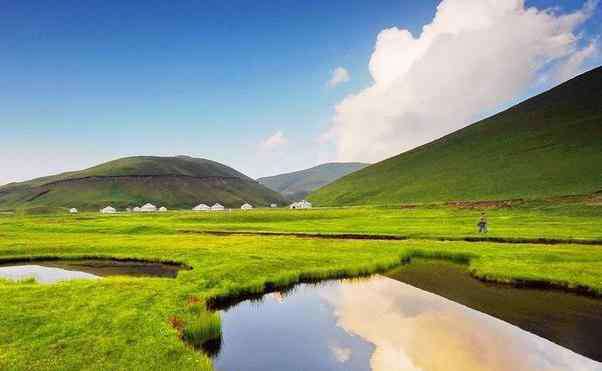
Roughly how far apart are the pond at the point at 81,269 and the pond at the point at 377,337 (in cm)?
1599

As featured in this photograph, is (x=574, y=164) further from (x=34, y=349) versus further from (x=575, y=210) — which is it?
(x=34, y=349)

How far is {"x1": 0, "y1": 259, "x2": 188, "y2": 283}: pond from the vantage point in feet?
131

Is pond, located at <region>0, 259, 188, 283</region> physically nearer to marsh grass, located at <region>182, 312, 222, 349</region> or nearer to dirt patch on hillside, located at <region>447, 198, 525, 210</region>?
marsh grass, located at <region>182, 312, 222, 349</region>

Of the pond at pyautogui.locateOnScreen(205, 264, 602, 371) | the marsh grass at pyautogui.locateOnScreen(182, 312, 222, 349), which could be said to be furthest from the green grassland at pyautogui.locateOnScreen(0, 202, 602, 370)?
the pond at pyautogui.locateOnScreen(205, 264, 602, 371)

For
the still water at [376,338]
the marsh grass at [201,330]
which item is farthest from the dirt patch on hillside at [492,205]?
the marsh grass at [201,330]

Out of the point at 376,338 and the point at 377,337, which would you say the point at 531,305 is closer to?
the point at 377,337

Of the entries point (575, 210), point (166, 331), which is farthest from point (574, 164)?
point (166, 331)

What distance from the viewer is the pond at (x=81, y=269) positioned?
39.9m

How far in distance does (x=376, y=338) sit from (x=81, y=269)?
36731 mm

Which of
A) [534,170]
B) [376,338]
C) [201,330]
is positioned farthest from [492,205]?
[201,330]

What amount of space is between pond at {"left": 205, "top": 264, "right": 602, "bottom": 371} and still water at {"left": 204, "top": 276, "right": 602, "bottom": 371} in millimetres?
48

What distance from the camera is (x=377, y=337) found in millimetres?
22828

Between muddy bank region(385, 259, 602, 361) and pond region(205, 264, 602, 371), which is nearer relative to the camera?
pond region(205, 264, 602, 371)

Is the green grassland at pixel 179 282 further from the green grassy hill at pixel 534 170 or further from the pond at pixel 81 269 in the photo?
the green grassy hill at pixel 534 170
